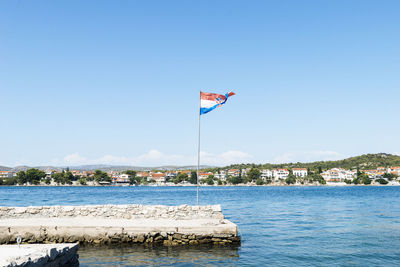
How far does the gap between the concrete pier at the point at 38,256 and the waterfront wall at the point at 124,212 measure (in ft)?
19.7

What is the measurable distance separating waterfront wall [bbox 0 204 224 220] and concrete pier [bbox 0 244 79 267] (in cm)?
600

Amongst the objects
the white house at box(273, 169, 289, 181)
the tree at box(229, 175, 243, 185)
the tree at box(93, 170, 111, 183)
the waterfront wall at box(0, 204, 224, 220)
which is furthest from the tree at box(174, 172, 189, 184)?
the waterfront wall at box(0, 204, 224, 220)

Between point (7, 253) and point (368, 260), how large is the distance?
11.0 m

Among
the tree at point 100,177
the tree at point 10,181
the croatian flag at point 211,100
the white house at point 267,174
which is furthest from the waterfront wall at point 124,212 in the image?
the white house at point 267,174

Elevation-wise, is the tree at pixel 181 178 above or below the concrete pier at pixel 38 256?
below

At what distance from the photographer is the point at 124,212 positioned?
52.8 ft

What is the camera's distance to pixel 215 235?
13633 millimetres

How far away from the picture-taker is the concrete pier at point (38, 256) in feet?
22.6

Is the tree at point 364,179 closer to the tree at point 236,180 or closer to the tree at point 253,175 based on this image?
the tree at point 253,175

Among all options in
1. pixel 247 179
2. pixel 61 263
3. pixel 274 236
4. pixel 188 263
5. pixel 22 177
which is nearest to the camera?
pixel 61 263

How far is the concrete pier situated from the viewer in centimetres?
688

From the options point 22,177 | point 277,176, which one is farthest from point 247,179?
point 22,177

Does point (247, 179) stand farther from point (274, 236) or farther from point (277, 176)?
point (274, 236)

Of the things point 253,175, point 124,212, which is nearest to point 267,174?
point 253,175
